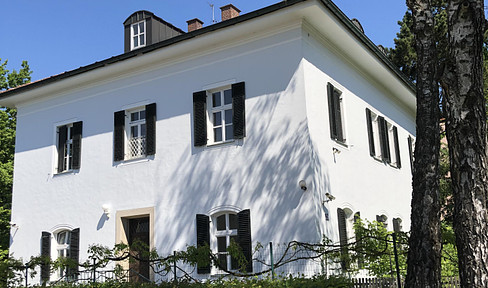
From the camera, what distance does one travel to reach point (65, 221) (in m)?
16.5

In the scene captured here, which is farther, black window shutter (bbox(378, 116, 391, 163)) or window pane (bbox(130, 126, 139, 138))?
black window shutter (bbox(378, 116, 391, 163))

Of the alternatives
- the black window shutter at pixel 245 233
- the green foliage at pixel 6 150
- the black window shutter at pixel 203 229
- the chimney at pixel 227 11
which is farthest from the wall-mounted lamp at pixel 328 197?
the green foliage at pixel 6 150

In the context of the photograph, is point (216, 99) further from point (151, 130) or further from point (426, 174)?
point (426, 174)

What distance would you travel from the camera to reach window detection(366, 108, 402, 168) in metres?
16.8

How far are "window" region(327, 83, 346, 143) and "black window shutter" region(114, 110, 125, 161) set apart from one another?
5.91 meters

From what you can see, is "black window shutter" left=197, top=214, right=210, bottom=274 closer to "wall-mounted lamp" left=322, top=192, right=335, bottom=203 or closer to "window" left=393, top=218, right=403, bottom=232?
"wall-mounted lamp" left=322, top=192, right=335, bottom=203

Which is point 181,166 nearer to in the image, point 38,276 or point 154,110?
point 154,110

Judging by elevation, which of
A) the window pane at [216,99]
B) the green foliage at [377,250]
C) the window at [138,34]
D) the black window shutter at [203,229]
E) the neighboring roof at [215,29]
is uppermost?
the window at [138,34]

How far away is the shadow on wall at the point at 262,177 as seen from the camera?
41.9ft

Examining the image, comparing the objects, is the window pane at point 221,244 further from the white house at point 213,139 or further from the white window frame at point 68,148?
the white window frame at point 68,148

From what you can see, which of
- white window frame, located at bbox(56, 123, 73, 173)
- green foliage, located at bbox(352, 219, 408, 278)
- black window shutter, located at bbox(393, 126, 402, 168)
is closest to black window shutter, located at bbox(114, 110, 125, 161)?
white window frame, located at bbox(56, 123, 73, 173)

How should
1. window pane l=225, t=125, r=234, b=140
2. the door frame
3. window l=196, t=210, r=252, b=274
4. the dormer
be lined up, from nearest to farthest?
window l=196, t=210, r=252, b=274 → window pane l=225, t=125, r=234, b=140 → the door frame → the dormer

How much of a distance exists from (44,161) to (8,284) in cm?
384

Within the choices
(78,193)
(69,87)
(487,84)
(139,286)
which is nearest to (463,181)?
(139,286)
